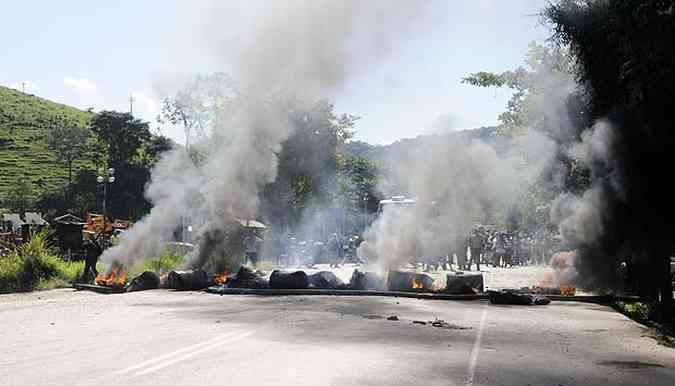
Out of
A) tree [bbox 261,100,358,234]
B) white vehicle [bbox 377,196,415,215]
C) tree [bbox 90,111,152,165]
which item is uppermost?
tree [bbox 90,111,152,165]

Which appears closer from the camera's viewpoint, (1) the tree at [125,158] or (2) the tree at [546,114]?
(2) the tree at [546,114]

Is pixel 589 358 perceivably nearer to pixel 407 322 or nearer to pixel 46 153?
pixel 407 322

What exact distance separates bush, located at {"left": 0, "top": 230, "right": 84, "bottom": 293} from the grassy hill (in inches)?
3250

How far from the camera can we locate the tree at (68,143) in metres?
123

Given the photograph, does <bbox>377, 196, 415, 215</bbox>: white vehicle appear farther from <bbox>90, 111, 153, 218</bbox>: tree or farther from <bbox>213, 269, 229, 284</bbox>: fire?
<bbox>90, 111, 153, 218</bbox>: tree

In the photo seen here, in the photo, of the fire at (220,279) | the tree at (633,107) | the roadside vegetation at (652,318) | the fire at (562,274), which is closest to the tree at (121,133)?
the fire at (220,279)

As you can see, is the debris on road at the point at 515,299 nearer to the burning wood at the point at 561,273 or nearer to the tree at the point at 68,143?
the burning wood at the point at 561,273

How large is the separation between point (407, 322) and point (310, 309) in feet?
10.9

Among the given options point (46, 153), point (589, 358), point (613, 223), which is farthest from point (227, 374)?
point (46, 153)

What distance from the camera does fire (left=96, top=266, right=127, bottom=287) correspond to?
25030mm

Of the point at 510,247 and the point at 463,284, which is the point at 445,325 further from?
the point at 510,247

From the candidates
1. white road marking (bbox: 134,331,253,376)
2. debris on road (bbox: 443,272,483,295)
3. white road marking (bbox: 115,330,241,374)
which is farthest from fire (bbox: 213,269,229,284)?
white road marking (bbox: 134,331,253,376)

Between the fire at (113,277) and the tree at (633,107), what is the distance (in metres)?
16.3

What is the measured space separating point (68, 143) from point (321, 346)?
123 m
